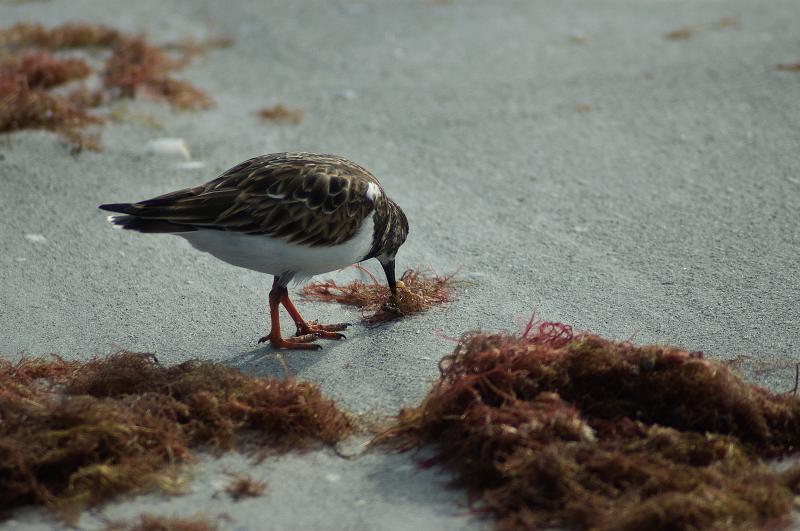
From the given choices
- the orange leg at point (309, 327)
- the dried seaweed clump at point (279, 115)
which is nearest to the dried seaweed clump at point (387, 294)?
the orange leg at point (309, 327)

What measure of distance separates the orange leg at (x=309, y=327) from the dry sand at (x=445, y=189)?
78mm

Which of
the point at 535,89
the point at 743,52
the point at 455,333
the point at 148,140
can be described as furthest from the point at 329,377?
the point at 743,52

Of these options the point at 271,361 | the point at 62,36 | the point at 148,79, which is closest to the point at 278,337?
the point at 271,361

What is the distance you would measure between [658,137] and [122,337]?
152 inches

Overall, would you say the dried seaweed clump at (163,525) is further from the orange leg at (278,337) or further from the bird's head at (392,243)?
the bird's head at (392,243)

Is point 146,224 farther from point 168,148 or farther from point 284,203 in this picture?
point 168,148

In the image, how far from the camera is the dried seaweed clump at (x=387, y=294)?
465cm

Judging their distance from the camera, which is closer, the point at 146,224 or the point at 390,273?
the point at 146,224

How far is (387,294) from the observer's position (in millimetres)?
4852

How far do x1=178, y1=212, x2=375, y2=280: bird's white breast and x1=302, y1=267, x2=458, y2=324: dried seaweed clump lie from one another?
333 millimetres

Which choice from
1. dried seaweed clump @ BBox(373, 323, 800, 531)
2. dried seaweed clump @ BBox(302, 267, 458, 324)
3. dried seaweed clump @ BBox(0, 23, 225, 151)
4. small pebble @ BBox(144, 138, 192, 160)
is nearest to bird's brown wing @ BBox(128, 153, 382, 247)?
dried seaweed clump @ BBox(302, 267, 458, 324)

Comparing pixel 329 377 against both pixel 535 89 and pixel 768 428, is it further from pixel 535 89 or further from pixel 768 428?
pixel 535 89

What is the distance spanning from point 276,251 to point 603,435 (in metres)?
1.69

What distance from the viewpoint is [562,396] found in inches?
141
